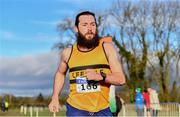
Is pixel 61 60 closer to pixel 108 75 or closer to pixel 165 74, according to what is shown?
pixel 108 75

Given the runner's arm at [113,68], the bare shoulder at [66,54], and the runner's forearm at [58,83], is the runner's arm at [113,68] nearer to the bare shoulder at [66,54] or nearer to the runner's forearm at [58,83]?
the bare shoulder at [66,54]

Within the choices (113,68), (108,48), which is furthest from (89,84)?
(108,48)

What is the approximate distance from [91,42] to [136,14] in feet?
159

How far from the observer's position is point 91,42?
5926mm

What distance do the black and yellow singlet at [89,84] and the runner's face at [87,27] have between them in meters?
0.16

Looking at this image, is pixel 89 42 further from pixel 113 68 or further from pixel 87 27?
pixel 113 68

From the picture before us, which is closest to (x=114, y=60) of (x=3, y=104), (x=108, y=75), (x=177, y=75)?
(x=108, y=75)

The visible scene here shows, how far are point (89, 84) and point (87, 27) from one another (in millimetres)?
667

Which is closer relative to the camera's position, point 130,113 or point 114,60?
point 114,60

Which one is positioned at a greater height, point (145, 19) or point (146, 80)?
point (145, 19)

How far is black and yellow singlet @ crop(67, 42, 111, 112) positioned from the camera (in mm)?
5777

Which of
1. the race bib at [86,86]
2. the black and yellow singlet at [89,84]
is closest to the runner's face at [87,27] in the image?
the black and yellow singlet at [89,84]

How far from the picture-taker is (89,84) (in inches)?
227

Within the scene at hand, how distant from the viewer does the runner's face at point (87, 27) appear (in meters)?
5.92
